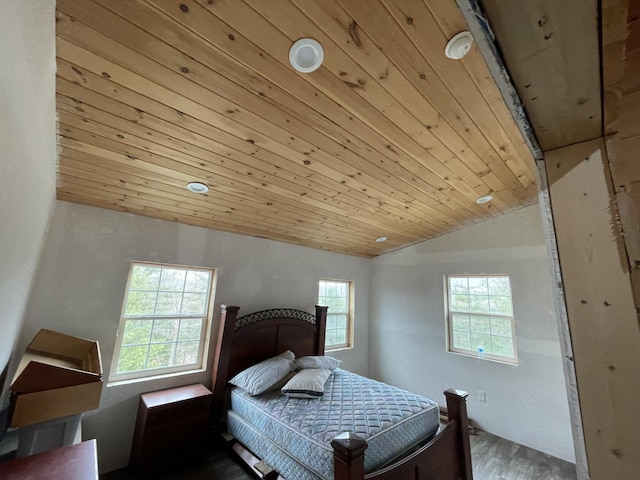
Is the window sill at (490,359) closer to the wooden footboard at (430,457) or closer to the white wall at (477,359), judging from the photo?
the white wall at (477,359)

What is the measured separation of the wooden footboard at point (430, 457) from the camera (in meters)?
1.53

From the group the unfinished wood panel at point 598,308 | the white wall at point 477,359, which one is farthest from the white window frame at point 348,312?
the unfinished wood panel at point 598,308

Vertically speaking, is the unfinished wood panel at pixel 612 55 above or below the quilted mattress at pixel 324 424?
above

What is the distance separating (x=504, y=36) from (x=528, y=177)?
108 inches

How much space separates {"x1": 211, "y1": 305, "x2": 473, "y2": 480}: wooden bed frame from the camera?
62.5 inches

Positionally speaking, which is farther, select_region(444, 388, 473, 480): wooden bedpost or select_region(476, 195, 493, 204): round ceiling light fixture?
select_region(476, 195, 493, 204): round ceiling light fixture

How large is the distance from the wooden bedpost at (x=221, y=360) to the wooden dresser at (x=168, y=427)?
22cm

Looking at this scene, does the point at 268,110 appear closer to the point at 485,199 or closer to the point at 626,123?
the point at 626,123

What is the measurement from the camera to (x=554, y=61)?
0.70 metres

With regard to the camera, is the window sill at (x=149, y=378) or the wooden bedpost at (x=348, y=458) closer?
the wooden bedpost at (x=348, y=458)

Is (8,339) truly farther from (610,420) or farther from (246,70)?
(610,420)

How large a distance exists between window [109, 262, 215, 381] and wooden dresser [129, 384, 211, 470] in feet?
1.04

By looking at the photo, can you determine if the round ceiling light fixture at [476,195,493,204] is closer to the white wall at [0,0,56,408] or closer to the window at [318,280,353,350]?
the window at [318,280,353,350]

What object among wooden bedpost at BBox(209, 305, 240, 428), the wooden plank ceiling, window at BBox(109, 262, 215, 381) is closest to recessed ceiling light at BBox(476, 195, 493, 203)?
the wooden plank ceiling
